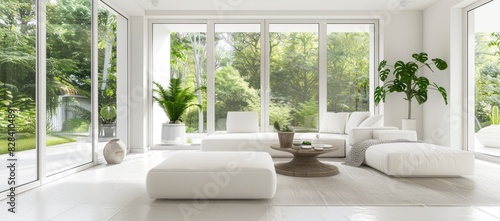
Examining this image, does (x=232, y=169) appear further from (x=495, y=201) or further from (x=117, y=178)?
(x=495, y=201)

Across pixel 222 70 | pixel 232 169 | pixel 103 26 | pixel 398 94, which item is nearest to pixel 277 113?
pixel 222 70

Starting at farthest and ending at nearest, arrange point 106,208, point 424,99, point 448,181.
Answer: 1. point 424,99
2. point 448,181
3. point 106,208

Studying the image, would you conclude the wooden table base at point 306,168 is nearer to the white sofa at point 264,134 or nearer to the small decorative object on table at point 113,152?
the white sofa at point 264,134

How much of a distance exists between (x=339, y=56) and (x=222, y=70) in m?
2.38

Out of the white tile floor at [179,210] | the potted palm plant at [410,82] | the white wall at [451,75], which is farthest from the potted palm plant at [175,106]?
the white wall at [451,75]

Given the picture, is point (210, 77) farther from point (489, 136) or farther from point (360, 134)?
point (489, 136)

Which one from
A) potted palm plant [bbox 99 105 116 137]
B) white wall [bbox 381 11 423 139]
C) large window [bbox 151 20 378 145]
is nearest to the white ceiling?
white wall [bbox 381 11 423 139]

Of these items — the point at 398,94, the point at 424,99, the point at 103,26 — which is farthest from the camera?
the point at 398,94

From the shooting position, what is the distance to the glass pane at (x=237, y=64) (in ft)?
23.2

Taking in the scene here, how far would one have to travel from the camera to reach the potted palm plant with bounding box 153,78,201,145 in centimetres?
677

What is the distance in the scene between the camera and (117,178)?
4176mm

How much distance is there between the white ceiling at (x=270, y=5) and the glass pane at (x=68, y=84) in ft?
4.53

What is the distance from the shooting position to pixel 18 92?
12.0 feet

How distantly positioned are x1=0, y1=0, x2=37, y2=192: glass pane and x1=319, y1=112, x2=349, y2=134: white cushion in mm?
4556
